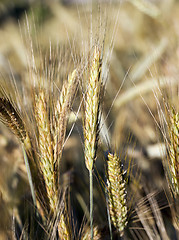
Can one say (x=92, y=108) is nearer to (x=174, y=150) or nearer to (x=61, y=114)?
(x=61, y=114)

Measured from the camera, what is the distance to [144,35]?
221 cm

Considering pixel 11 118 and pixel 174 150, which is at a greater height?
pixel 11 118

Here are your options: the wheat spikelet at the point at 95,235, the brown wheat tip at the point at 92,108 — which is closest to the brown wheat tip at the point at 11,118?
the brown wheat tip at the point at 92,108

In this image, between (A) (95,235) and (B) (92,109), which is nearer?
(B) (92,109)

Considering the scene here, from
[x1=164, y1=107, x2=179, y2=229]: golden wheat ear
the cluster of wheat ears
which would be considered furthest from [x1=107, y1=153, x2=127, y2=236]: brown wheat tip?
[x1=164, y1=107, x2=179, y2=229]: golden wheat ear

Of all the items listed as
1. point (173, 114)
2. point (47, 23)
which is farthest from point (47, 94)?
point (47, 23)

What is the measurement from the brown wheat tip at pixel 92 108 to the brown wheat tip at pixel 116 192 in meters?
0.05

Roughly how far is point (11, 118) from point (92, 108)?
7.0 inches

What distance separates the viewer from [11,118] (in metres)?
0.53

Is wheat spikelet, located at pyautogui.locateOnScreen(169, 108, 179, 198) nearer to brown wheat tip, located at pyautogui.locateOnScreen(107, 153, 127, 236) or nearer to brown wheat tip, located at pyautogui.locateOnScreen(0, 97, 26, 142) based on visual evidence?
brown wheat tip, located at pyautogui.locateOnScreen(107, 153, 127, 236)

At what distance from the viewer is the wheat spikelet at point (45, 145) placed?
0.52m

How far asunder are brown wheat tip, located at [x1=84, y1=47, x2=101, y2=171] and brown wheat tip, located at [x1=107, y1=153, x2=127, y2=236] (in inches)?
1.9

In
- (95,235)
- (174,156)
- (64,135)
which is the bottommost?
(95,235)

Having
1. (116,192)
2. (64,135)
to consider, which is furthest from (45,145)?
(116,192)
